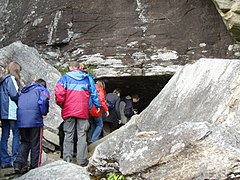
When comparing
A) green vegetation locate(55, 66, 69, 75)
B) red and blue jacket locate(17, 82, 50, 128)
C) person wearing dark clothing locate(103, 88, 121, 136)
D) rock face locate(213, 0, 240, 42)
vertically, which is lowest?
person wearing dark clothing locate(103, 88, 121, 136)

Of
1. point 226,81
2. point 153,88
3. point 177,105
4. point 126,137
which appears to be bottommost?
point 153,88

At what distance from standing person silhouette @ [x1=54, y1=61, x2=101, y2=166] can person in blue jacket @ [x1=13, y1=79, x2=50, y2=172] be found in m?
0.31

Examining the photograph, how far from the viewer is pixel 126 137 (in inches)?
211

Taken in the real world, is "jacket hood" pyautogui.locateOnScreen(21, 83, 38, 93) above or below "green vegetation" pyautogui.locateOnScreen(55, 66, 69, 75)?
above

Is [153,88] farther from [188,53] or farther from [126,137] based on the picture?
[126,137]

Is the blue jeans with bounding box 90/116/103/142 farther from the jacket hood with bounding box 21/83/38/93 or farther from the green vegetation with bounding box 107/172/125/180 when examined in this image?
the green vegetation with bounding box 107/172/125/180

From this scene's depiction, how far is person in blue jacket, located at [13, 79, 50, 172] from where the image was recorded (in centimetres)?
704

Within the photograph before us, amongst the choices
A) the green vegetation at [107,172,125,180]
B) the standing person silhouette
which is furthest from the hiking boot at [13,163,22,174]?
the green vegetation at [107,172,125,180]

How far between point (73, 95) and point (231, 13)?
737 centimetres

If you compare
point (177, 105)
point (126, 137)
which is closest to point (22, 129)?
point (126, 137)

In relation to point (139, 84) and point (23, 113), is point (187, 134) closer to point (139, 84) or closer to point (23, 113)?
point (23, 113)

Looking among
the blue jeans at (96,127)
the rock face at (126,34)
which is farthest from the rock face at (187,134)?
the rock face at (126,34)

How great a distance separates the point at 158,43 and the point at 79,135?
8.10 meters

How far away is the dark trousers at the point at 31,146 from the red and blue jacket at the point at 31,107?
154 mm
